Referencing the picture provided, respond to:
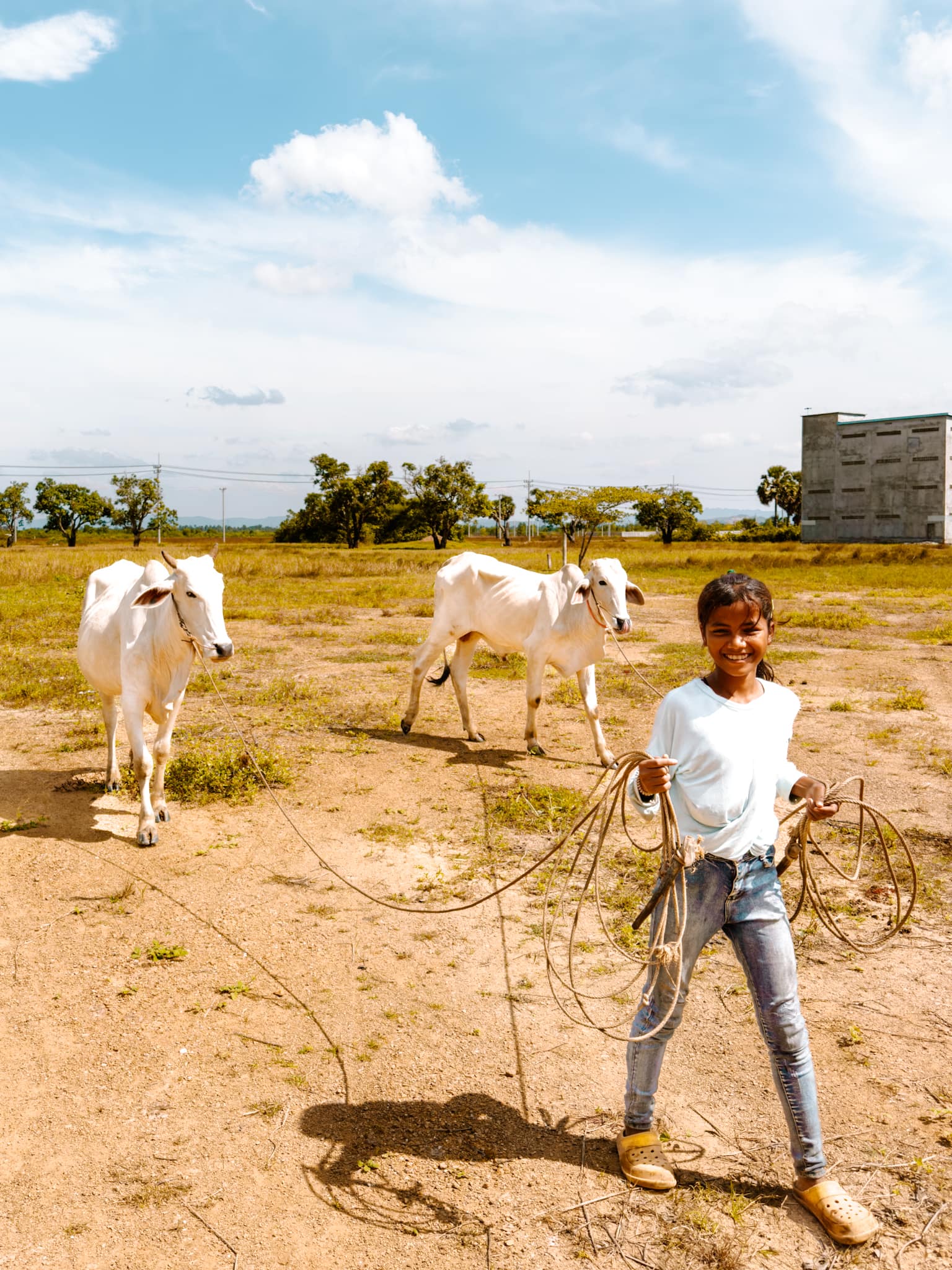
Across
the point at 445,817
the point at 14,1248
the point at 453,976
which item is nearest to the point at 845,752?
the point at 445,817

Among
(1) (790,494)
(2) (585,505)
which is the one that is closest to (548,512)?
(2) (585,505)

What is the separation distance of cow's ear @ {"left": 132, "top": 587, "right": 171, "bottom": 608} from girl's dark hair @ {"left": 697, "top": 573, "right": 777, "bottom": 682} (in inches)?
161

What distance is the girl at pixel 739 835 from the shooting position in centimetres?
286

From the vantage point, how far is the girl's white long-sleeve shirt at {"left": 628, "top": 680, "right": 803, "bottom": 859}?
2906mm

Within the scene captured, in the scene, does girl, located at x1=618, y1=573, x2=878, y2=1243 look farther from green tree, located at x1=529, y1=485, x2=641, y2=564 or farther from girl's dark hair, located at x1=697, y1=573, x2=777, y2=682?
green tree, located at x1=529, y1=485, x2=641, y2=564

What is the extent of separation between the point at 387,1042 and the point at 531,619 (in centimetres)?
528

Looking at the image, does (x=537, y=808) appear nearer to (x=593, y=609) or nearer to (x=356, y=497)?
(x=593, y=609)

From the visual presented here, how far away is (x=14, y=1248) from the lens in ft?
9.17

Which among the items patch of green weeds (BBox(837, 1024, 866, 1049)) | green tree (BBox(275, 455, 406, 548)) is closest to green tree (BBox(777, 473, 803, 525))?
green tree (BBox(275, 455, 406, 548))

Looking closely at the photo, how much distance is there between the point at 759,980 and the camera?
2891 millimetres

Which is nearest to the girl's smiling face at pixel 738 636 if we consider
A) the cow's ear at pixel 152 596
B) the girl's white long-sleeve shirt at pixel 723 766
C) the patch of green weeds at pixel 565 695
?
the girl's white long-sleeve shirt at pixel 723 766

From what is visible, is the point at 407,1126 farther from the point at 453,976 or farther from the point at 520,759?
the point at 520,759

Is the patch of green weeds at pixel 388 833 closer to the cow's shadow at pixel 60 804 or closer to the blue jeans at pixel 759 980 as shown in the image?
the cow's shadow at pixel 60 804

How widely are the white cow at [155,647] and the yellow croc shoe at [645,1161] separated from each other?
3738mm
